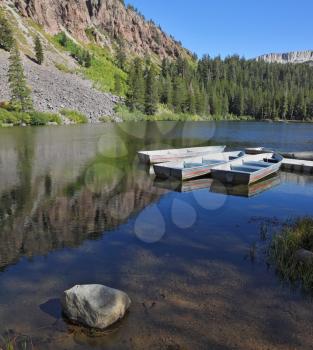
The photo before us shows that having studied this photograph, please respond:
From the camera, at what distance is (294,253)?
36.2 ft

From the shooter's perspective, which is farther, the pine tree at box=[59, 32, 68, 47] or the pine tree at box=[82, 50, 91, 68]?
the pine tree at box=[59, 32, 68, 47]

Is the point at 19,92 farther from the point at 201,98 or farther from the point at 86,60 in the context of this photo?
the point at 201,98

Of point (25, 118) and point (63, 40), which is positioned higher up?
point (63, 40)

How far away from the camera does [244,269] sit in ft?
35.7

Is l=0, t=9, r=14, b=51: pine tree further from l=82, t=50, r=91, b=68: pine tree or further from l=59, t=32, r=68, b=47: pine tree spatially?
l=59, t=32, r=68, b=47: pine tree

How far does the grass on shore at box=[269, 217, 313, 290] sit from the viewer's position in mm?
10062

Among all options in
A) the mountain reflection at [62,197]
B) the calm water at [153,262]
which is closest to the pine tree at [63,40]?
the mountain reflection at [62,197]

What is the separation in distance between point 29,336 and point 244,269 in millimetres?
6507

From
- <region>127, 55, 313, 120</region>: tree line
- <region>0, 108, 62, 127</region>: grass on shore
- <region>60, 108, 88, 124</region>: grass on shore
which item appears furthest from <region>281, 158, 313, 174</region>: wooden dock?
<region>127, 55, 313, 120</region>: tree line

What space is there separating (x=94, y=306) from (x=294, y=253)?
6684 mm

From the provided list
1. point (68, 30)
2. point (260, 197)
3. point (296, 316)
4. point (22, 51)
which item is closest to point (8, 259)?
point (296, 316)

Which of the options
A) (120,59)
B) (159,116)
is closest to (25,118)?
(159,116)

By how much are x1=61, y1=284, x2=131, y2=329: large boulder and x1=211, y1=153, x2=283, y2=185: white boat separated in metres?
16.2

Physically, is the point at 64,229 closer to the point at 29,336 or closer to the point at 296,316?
the point at 29,336
